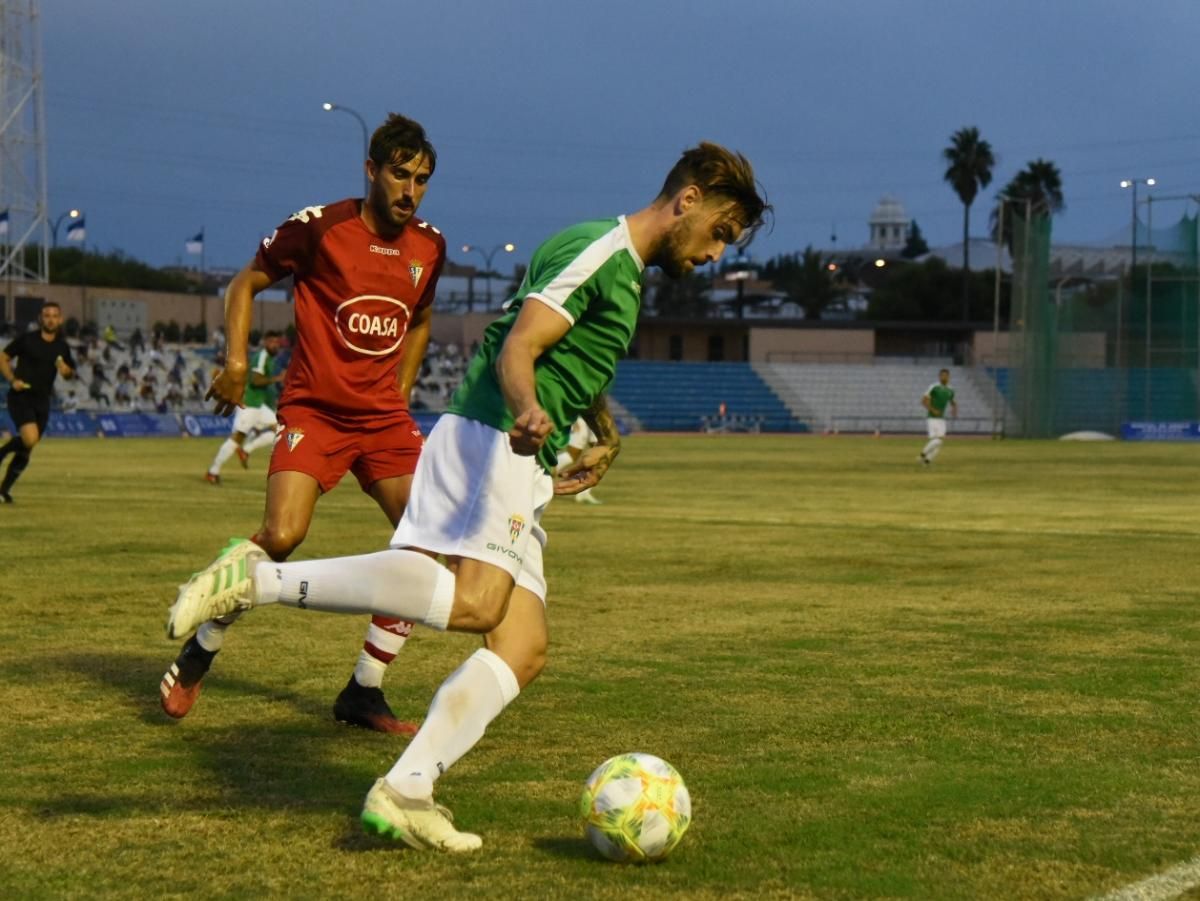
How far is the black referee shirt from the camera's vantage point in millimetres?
19297

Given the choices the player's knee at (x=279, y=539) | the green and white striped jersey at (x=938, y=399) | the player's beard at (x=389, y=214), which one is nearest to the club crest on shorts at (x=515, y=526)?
the player's knee at (x=279, y=539)

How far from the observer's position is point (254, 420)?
2734 cm

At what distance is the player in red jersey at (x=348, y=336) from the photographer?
7137 mm

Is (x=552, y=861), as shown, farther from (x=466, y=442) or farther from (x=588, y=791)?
(x=466, y=442)

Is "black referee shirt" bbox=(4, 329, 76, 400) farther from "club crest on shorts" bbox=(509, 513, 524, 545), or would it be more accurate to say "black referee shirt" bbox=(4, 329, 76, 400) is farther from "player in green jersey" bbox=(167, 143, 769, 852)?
"club crest on shorts" bbox=(509, 513, 524, 545)

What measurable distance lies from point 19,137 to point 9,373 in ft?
177

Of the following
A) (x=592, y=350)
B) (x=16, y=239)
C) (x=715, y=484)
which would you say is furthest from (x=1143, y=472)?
(x=16, y=239)

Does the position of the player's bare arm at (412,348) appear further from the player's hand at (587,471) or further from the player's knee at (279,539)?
the player's hand at (587,471)

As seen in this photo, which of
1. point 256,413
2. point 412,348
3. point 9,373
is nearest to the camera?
point 412,348

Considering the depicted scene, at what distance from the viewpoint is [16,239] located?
234 ft

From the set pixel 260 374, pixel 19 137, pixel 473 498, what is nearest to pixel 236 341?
pixel 473 498

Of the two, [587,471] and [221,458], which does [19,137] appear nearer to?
[221,458]

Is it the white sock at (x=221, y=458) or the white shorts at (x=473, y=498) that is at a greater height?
the white shorts at (x=473, y=498)

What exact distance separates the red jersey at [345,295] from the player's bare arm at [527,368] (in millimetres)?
2425
